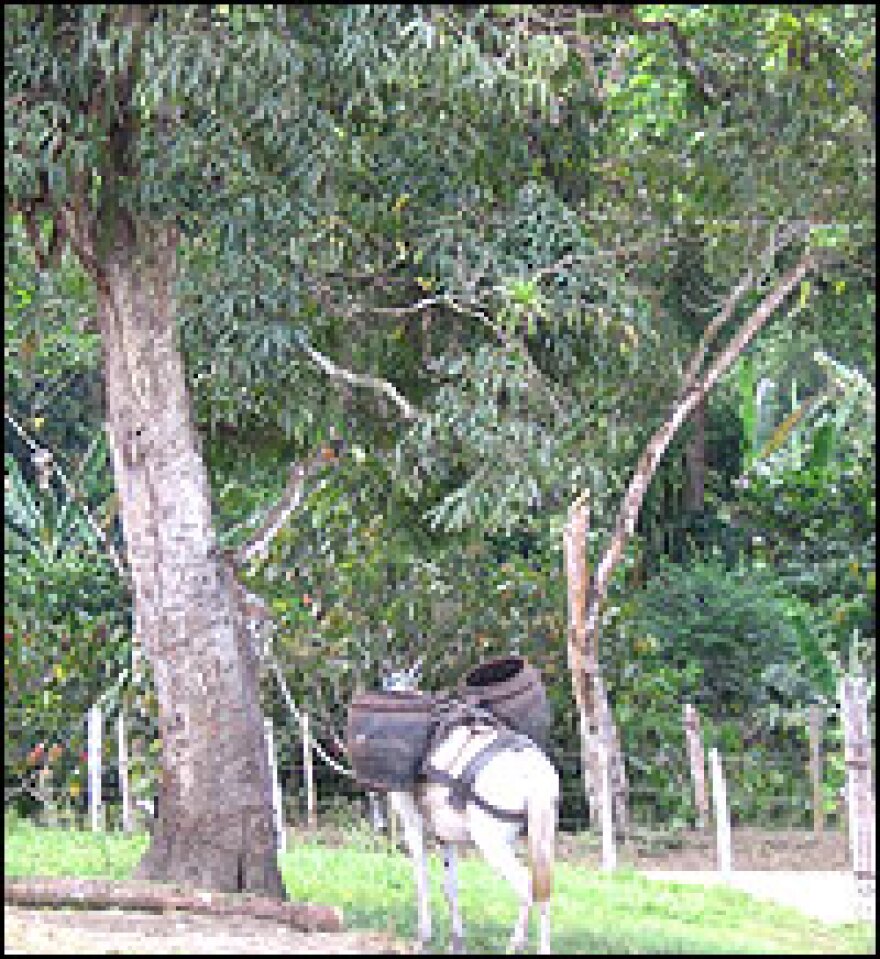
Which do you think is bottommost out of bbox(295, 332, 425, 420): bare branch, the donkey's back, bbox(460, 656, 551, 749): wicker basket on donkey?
the donkey's back

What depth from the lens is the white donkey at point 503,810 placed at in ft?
30.7

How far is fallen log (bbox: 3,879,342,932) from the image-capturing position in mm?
10195

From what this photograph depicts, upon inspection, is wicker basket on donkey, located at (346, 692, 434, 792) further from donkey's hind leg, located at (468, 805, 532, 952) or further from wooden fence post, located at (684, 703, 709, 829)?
wooden fence post, located at (684, 703, 709, 829)

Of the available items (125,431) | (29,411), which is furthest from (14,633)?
(125,431)

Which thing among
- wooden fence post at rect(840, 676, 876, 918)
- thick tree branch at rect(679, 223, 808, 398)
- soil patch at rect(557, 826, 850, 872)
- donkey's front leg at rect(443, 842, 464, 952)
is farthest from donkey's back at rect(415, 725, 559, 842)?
thick tree branch at rect(679, 223, 808, 398)

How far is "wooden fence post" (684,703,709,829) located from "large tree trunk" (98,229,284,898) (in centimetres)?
835

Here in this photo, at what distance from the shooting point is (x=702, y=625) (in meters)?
22.5

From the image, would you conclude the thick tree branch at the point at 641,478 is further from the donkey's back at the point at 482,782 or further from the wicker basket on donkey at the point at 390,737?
the donkey's back at the point at 482,782

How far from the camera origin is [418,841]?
33.9ft

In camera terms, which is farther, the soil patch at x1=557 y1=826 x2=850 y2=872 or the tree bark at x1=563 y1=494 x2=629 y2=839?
the tree bark at x1=563 y1=494 x2=629 y2=839

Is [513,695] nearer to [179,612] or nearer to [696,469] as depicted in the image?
[179,612]

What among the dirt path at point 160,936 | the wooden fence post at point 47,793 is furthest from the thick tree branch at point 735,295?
the dirt path at point 160,936

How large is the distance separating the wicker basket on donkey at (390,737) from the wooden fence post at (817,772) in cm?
1037

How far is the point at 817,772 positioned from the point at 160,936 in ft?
38.1
